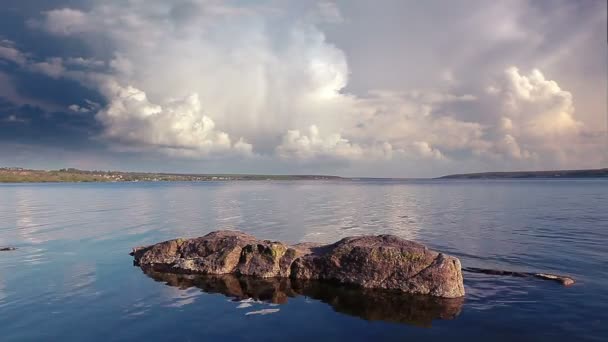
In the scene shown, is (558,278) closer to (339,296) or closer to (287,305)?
(339,296)

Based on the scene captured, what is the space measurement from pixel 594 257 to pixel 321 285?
19.2 m

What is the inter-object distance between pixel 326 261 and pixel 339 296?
2.97 meters

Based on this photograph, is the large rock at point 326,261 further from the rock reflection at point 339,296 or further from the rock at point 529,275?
the rock at point 529,275

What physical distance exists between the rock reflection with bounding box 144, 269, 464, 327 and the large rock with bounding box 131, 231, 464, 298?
644 mm

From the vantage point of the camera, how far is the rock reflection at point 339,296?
15.3m

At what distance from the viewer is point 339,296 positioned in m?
17.7

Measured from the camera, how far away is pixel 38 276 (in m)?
21.3

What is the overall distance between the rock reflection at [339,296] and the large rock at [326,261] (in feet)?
2.11

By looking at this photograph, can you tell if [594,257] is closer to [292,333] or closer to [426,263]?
[426,263]

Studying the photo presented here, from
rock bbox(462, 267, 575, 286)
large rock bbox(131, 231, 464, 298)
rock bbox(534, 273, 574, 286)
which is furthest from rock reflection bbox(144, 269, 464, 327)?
rock bbox(534, 273, 574, 286)

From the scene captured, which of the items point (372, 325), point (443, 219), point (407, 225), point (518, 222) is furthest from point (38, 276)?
point (518, 222)

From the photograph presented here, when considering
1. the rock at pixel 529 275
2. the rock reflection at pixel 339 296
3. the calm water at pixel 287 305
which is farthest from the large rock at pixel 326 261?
the rock at pixel 529 275

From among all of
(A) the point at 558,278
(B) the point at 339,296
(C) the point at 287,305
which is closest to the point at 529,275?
(A) the point at 558,278

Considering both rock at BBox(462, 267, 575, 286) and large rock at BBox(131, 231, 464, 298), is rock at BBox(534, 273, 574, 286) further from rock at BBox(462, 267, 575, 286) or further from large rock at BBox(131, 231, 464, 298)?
large rock at BBox(131, 231, 464, 298)
